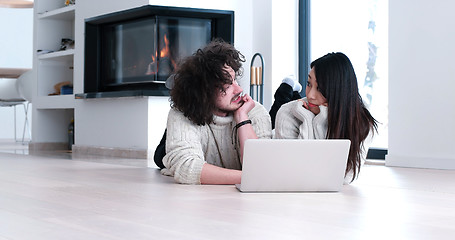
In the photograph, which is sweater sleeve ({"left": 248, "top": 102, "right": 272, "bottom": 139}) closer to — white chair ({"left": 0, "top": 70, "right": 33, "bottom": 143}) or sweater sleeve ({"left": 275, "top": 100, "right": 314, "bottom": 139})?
sweater sleeve ({"left": 275, "top": 100, "right": 314, "bottom": 139})

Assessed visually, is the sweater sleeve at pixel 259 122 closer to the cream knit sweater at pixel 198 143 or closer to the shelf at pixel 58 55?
the cream knit sweater at pixel 198 143

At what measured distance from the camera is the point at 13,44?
8.71 m

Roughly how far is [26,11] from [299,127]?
23.2 ft

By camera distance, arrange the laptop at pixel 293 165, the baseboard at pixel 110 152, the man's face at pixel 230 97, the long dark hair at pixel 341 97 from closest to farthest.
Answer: the laptop at pixel 293 165, the long dark hair at pixel 341 97, the man's face at pixel 230 97, the baseboard at pixel 110 152

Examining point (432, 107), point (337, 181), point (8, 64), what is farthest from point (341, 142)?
point (8, 64)

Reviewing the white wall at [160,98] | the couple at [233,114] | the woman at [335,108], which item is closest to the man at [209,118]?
the couple at [233,114]

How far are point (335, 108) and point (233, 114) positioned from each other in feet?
1.39

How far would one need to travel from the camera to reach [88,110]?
17.6ft

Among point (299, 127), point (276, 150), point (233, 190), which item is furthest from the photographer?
point (299, 127)

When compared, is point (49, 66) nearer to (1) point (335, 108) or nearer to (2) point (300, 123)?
(2) point (300, 123)

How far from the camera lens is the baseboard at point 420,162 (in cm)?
376

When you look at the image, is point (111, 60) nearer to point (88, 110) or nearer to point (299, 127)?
point (88, 110)

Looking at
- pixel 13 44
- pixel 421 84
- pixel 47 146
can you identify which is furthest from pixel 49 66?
pixel 421 84

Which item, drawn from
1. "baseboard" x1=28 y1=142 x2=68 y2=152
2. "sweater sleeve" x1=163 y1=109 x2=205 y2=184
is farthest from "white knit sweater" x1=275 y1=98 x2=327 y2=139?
"baseboard" x1=28 y1=142 x2=68 y2=152
